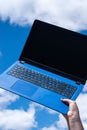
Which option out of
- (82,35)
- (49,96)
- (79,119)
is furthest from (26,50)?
(79,119)

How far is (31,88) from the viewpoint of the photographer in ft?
10.3

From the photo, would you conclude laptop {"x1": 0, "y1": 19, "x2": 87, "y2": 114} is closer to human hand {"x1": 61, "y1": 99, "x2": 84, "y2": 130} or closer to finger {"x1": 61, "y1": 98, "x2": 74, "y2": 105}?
finger {"x1": 61, "y1": 98, "x2": 74, "y2": 105}

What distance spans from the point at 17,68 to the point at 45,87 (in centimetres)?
51

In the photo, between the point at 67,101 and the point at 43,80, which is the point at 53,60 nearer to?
the point at 43,80

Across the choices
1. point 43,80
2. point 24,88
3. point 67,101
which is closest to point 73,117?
point 67,101

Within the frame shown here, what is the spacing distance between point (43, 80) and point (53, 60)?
63cm

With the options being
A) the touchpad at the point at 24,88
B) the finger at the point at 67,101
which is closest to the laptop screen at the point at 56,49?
the touchpad at the point at 24,88

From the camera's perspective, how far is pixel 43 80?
3.44 m

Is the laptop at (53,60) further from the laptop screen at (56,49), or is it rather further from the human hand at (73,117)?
the human hand at (73,117)

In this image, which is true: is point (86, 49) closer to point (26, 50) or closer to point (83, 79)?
point (83, 79)

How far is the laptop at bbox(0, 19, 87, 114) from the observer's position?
3434 millimetres

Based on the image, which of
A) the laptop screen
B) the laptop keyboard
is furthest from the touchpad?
the laptop screen

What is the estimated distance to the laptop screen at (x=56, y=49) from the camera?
154 inches

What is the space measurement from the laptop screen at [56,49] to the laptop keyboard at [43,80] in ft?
1.12
